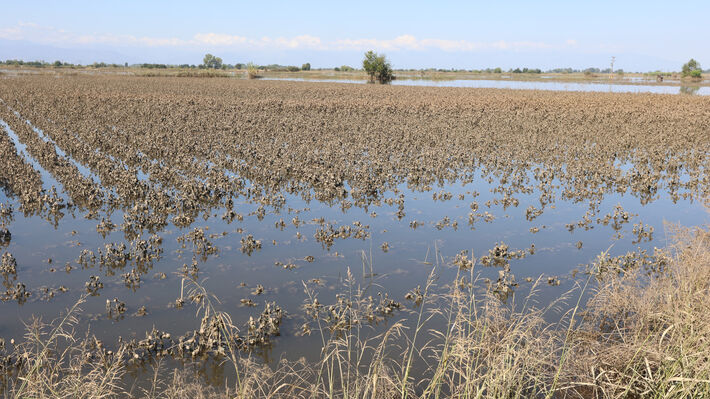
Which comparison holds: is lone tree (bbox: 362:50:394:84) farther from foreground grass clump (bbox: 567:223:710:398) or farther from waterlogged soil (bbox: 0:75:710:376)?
foreground grass clump (bbox: 567:223:710:398)

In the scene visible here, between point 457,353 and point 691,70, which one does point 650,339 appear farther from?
point 691,70

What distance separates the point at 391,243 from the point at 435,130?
674 inches

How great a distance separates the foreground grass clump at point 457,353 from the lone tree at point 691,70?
129578 mm

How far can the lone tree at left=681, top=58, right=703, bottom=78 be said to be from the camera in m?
107

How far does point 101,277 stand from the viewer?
30.1 feet

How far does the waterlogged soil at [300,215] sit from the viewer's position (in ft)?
27.2

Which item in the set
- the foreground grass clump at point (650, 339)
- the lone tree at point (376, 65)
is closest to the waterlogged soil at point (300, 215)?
the foreground grass clump at point (650, 339)

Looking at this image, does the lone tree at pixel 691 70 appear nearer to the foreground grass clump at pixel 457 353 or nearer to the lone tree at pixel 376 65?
the lone tree at pixel 376 65

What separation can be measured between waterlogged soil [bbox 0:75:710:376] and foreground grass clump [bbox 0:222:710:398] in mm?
463

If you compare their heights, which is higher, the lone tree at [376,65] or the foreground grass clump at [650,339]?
the lone tree at [376,65]

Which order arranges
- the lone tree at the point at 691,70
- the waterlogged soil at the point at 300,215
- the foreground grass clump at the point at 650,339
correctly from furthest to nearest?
the lone tree at the point at 691,70, the waterlogged soil at the point at 300,215, the foreground grass clump at the point at 650,339

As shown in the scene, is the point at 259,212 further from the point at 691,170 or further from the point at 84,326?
the point at 691,170

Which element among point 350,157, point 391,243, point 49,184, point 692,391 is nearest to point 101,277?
point 391,243

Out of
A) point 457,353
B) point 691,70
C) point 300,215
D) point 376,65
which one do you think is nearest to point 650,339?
point 457,353
